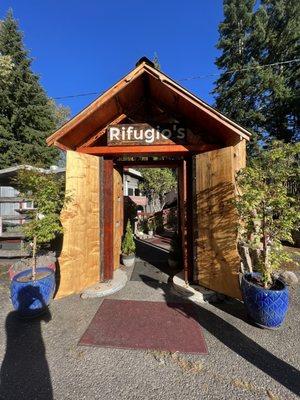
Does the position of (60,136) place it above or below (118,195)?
above

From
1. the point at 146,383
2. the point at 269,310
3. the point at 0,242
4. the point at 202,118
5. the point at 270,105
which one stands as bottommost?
the point at 146,383

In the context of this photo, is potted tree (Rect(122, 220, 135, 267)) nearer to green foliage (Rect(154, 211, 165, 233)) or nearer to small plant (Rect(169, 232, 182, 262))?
small plant (Rect(169, 232, 182, 262))

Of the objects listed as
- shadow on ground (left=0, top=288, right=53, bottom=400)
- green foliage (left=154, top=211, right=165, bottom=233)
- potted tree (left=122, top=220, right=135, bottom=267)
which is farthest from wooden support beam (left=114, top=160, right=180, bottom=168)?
green foliage (left=154, top=211, right=165, bottom=233)

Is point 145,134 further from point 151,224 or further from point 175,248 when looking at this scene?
point 151,224

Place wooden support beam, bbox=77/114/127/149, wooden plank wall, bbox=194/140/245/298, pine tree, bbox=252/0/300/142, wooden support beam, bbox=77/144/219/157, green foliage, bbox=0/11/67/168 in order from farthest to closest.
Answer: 1. pine tree, bbox=252/0/300/142
2. green foliage, bbox=0/11/67/168
3. wooden support beam, bbox=77/114/127/149
4. wooden support beam, bbox=77/144/219/157
5. wooden plank wall, bbox=194/140/245/298

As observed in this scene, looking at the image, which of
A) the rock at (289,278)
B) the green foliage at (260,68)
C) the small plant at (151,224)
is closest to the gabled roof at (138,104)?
the rock at (289,278)

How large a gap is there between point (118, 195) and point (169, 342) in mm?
4104

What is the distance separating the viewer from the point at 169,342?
3590mm

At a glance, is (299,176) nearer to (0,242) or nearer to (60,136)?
(60,136)

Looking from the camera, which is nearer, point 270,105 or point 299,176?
point 299,176

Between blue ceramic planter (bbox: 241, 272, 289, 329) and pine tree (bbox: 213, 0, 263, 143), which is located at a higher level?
pine tree (bbox: 213, 0, 263, 143)

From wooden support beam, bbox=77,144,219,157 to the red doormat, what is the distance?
3.19 metres

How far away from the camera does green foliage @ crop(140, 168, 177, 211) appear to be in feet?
61.8

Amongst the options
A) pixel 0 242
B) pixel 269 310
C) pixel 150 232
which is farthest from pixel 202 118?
pixel 150 232
